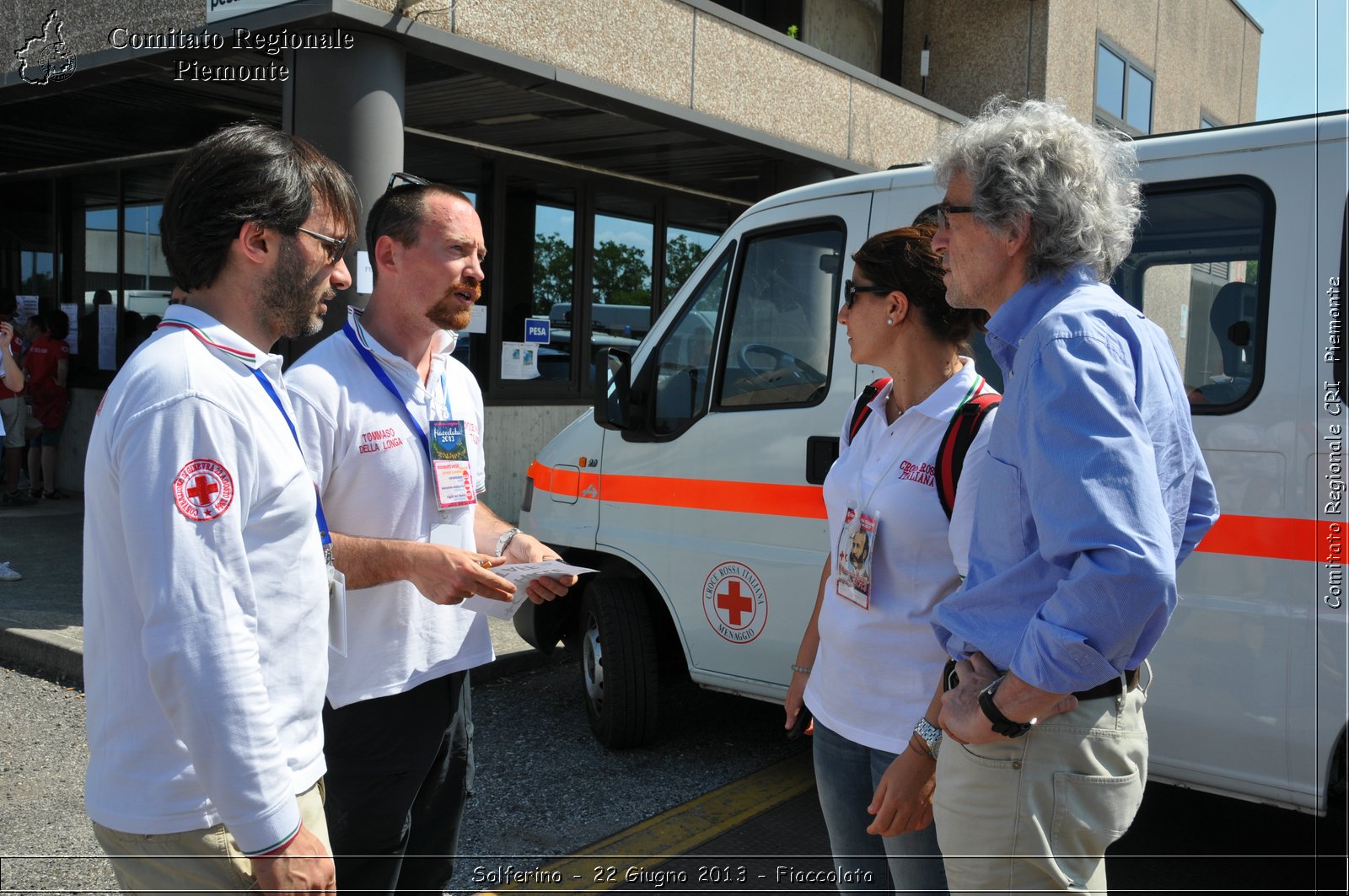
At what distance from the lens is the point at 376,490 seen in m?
2.44

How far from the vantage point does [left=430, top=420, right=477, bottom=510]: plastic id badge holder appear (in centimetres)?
254

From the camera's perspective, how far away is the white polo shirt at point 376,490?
94.2 inches

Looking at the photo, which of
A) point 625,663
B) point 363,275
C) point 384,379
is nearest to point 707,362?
point 625,663

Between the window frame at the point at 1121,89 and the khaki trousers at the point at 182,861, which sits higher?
the window frame at the point at 1121,89

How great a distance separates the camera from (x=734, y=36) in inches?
340

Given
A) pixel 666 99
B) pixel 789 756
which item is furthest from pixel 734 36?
pixel 789 756

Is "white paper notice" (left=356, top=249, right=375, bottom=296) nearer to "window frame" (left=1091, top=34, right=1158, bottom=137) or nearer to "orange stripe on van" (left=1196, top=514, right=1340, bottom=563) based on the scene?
"orange stripe on van" (left=1196, top=514, right=1340, bottom=563)

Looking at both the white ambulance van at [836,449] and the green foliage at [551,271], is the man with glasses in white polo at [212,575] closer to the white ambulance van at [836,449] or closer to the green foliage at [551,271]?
the white ambulance van at [836,449]

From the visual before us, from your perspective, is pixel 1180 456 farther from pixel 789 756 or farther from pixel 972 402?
pixel 789 756

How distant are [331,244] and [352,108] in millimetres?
4622

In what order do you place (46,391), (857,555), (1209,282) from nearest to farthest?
(857,555), (1209,282), (46,391)

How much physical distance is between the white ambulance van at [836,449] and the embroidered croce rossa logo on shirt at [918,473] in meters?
1.39

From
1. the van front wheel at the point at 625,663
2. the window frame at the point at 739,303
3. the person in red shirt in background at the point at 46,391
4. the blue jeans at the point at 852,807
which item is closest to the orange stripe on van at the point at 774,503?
the window frame at the point at 739,303

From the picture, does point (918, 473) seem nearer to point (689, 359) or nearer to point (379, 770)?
point (379, 770)
